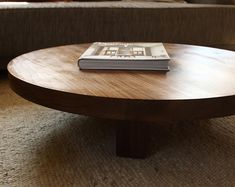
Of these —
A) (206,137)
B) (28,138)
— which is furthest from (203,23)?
(28,138)

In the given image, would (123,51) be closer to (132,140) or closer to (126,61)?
(126,61)

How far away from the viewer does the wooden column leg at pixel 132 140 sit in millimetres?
938

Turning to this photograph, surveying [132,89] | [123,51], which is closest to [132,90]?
[132,89]

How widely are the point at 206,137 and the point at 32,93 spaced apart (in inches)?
25.4

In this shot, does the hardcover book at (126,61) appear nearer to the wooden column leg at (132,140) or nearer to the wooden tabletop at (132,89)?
the wooden tabletop at (132,89)

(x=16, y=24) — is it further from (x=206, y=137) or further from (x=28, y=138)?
(x=206, y=137)

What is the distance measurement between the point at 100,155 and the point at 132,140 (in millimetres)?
124

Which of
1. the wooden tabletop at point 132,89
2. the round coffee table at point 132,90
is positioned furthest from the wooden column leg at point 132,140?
the wooden tabletop at point 132,89

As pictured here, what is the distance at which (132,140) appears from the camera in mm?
951

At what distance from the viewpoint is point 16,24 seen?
177 cm

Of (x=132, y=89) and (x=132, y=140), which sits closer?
(x=132, y=89)

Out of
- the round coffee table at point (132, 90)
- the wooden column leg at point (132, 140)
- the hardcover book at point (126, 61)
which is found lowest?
the wooden column leg at point (132, 140)

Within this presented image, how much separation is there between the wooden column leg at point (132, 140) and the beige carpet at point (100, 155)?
24mm

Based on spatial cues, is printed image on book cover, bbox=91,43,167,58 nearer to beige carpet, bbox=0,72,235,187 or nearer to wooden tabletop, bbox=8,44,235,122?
wooden tabletop, bbox=8,44,235,122
